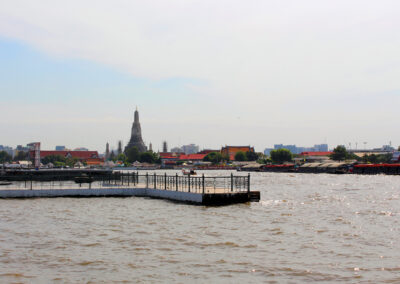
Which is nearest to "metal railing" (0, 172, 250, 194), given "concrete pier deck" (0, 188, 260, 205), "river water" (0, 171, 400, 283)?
"concrete pier deck" (0, 188, 260, 205)

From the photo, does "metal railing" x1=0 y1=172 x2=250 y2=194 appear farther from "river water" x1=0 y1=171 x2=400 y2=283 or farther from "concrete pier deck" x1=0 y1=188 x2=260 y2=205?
"river water" x1=0 y1=171 x2=400 y2=283

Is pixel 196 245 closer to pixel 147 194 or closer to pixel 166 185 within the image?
pixel 147 194

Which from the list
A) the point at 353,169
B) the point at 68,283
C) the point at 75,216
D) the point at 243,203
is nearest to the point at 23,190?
the point at 75,216

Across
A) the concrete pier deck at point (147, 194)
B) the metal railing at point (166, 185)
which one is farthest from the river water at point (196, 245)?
the metal railing at point (166, 185)

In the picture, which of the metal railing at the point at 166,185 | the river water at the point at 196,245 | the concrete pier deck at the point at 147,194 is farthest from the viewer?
the metal railing at the point at 166,185

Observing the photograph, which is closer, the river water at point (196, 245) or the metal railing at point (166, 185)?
the river water at point (196, 245)

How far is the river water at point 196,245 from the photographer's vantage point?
64.2 feet

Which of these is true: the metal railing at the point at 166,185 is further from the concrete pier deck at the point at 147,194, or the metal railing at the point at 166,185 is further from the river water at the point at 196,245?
the river water at the point at 196,245

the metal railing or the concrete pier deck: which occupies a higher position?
the metal railing

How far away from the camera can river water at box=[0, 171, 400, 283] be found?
19562mm

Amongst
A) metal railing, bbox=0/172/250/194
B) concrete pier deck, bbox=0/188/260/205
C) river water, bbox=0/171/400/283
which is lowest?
river water, bbox=0/171/400/283

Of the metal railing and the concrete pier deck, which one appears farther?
the metal railing

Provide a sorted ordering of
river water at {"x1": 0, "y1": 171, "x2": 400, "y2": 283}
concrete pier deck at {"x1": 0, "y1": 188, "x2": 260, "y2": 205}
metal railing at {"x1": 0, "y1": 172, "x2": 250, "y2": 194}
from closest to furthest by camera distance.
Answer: river water at {"x1": 0, "y1": 171, "x2": 400, "y2": 283}
concrete pier deck at {"x1": 0, "y1": 188, "x2": 260, "y2": 205}
metal railing at {"x1": 0, "y1": 172, "x2": 250, "y2": 194}

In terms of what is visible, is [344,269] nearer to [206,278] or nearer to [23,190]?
[206,278]
